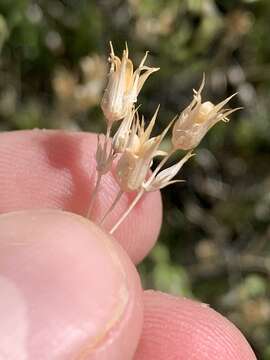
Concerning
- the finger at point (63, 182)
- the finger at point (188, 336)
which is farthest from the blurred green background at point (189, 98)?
the finger at point (188, 336)

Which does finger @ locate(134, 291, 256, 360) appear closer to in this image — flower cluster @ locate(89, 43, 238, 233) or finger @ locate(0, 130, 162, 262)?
finger @ locate(0, 130, 162, 262)

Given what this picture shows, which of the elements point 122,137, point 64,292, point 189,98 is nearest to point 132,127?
point 122,137

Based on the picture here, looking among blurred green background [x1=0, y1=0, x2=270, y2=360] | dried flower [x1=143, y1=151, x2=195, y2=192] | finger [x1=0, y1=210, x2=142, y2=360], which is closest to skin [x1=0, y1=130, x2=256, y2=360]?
finger [x1=0, y1=210, x2=142, y2=360]

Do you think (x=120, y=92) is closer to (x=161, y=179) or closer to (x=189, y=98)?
(x=161, y=179)

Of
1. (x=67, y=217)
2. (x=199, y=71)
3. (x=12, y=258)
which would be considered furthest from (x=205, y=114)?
(x=199, y=71)

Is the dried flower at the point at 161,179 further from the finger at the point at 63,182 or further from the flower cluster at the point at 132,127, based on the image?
the finger at the point at 63,182
